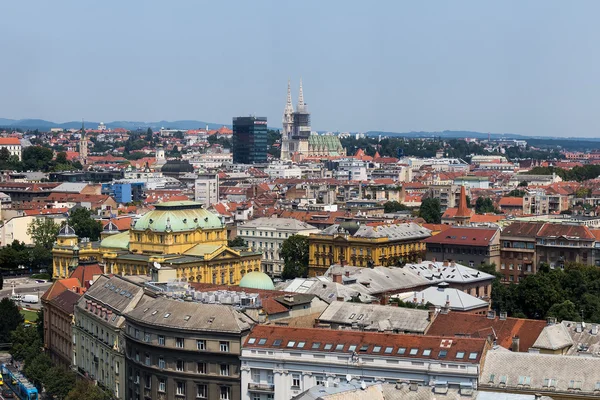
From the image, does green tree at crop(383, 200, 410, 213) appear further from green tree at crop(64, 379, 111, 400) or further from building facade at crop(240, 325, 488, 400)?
building facade at crop(240, 325, 488, 400)

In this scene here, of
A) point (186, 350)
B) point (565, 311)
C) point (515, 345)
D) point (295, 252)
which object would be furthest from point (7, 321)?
point (515, 345)

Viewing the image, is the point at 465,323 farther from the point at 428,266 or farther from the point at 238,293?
the point at 428,266

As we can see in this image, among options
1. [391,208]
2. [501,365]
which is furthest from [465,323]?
[391,208]

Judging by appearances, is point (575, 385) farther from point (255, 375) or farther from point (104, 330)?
point (104, 330)

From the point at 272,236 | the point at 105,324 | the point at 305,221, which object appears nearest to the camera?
the point at 105,324

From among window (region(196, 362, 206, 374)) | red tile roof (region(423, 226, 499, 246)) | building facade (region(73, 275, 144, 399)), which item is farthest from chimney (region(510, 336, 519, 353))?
red tile roof (region(423, 226, 499, 246))

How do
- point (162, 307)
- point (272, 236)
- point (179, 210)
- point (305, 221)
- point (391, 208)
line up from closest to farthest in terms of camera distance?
point (162, 307), point (179, 210), point (272, 236), point (305, 221), point (391, 208)

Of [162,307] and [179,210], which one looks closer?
[162,307]
